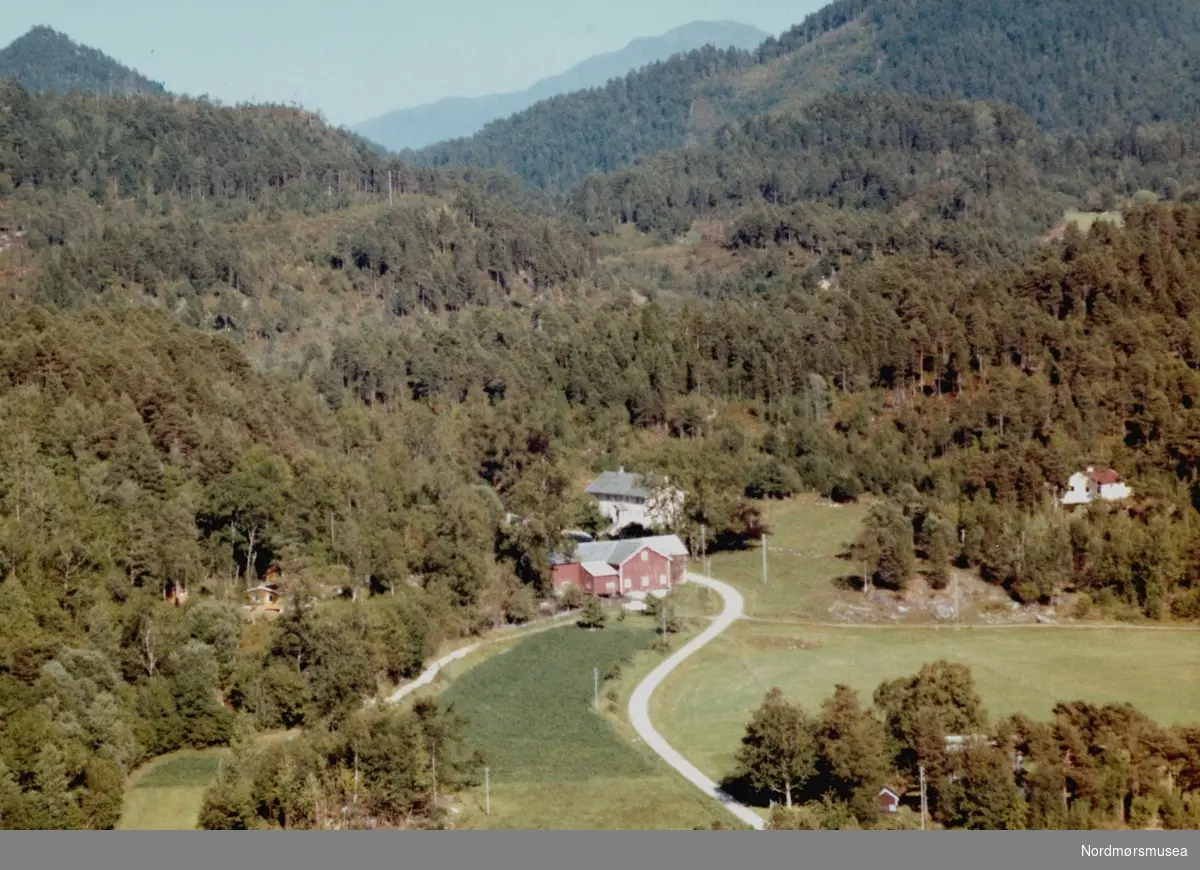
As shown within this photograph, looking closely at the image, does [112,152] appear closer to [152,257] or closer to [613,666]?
[152,257]

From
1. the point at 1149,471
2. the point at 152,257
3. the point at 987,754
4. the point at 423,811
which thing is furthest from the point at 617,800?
the point at 152,257

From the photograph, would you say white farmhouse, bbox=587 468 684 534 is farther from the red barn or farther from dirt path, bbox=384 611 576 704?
dirt path, bbox=384 611 576 704

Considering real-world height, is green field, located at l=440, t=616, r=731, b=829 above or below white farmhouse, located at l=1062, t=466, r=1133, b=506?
below

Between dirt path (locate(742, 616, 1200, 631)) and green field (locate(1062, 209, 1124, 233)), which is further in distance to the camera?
green field (locate(1062, 209, 1124, 233))

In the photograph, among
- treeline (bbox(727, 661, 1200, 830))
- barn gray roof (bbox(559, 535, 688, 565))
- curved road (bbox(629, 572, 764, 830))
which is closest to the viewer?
treeline (bbox(727, 661, 1200, 830))

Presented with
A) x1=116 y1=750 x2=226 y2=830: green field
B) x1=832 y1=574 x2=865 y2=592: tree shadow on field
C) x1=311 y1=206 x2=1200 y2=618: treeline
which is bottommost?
x1=116 y1=750 x2=226 y2=830: green field

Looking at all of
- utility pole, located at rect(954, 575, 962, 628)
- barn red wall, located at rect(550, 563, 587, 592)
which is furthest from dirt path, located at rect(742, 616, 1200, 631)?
barn red wall, located at rect(550, 563, 587, 592)
